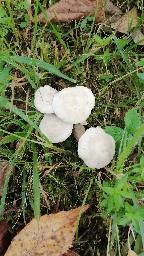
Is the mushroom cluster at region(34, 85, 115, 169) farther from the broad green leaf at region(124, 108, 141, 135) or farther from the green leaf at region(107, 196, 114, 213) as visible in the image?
the green leaf at region(107, 196, 114, 213)

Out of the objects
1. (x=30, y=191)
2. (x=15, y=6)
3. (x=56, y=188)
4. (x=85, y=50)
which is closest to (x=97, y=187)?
(x=56, y=188)

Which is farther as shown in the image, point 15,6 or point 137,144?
point 15,6

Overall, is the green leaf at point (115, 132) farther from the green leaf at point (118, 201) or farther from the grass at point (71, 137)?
the green leaf at point (118, 201)

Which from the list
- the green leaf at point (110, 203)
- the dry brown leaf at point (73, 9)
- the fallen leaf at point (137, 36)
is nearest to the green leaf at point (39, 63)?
the dry brown leaf at point (73, 9)

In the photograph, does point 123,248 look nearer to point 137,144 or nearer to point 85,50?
point 137,144

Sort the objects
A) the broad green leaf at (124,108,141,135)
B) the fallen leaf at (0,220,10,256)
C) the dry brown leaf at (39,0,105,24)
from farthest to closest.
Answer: the dry brown leaf at (39,0,105,24) → the fallen leaf at (0,220,10,256) → the broad green leaf at (124,108,141,135)

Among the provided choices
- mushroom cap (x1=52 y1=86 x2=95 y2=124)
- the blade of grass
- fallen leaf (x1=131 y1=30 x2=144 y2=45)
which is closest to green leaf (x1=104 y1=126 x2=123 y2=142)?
mushroom cap (x1=52 y1=86 x2=95 y2=124)
